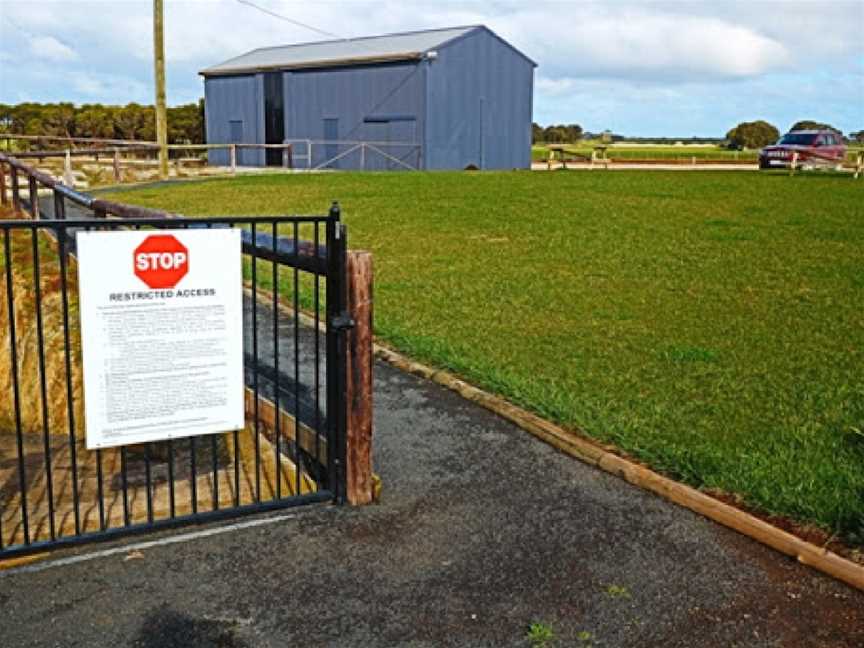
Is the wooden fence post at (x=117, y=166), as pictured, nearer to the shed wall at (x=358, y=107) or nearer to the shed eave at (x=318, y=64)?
the shed wall at (x=358, y=107)

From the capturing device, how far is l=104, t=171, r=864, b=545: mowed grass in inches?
207

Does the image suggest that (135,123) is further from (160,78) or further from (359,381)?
(359,381)

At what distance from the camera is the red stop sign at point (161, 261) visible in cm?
404

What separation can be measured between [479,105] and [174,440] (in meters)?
32.4

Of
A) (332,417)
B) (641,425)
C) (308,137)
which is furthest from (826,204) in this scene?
(308,137)

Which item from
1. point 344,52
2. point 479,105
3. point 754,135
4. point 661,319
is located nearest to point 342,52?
point 344,52

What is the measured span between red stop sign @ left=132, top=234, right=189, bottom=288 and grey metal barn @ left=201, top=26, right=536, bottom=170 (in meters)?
32.5

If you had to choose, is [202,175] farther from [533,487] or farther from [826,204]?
[533,487]

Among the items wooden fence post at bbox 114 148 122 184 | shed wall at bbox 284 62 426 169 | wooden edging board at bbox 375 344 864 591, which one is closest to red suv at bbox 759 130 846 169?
shed wall at bbox 284 62 426 169

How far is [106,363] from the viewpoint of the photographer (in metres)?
4.05

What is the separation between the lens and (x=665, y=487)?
481 centimetres

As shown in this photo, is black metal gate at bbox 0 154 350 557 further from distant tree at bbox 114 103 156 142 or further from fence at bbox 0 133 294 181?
distant tree at bbox 114 103 156 142

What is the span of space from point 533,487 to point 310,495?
1182 mm

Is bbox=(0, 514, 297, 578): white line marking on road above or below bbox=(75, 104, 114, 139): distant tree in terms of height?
below
